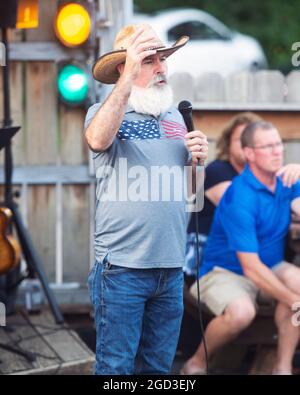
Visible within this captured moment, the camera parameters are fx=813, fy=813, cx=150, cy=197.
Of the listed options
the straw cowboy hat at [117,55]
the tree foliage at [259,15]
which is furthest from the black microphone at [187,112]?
the tree foliage at [259,15]

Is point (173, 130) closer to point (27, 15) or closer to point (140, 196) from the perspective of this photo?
point (140, 196)

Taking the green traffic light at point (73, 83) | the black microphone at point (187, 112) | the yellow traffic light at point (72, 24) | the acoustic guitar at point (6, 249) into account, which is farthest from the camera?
the green traffic light at point (73, 83)

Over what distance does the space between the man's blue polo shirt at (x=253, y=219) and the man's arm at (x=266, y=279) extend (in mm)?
54

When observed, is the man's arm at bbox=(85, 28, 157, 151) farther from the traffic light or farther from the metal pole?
the traffic light

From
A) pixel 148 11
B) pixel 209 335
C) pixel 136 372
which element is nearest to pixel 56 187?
pixel 209 335

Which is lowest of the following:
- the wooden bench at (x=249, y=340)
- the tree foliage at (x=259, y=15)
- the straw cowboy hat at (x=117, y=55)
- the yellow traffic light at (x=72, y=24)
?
the wooden bench at (x=249, y=340)

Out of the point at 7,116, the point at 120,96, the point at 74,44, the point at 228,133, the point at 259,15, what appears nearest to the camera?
the point at 120,96

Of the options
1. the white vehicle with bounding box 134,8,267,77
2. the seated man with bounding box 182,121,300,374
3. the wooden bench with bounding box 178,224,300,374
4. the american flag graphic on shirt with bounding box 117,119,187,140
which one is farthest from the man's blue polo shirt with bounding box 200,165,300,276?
the white vehicle with bounding box 134,8,267,77

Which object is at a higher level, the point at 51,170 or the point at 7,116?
the point at 7,116

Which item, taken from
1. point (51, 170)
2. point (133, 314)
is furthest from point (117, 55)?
point (51, 170)

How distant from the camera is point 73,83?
5.19 metres

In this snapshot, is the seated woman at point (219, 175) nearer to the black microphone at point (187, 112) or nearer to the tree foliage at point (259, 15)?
the black microphone at point (187, 112)

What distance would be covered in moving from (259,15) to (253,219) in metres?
12.8

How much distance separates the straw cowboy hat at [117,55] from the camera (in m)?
3.05
